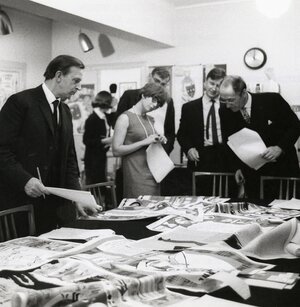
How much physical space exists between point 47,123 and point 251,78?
3.09 meters

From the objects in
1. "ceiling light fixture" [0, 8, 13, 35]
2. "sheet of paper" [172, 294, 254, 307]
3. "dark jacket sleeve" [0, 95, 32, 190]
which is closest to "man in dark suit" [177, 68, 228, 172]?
"dark jacket sleeve" [0, 95, 32, 190]

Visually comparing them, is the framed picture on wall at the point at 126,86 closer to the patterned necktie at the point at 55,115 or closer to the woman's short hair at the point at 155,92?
the woman's short hair at the point at 155,92

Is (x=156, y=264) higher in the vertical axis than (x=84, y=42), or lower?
lower

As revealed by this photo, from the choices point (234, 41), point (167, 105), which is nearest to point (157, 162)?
point (167, 105)

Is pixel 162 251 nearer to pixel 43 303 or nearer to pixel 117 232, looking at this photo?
pixel 117 232

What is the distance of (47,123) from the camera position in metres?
2.53

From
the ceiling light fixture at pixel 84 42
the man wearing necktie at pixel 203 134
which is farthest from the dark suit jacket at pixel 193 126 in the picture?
the ceiling light fixture at pixel 84 42

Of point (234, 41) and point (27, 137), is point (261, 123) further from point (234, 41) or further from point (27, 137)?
point (234, 41)

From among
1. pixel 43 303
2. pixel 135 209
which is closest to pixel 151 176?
pixel 135 209

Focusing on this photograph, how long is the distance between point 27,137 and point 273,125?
1.92m

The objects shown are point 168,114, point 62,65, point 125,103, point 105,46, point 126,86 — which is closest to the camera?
point 62,65

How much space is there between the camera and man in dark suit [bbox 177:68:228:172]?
13.1ft

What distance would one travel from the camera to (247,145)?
317 centimetres

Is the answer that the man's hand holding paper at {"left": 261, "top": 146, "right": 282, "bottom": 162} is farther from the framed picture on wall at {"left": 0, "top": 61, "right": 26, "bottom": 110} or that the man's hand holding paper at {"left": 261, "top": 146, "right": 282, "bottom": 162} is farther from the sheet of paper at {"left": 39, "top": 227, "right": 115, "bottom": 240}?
the framed picture on wall at {"left": 0, "top": 61, "right": 26, "bottom": 110}
